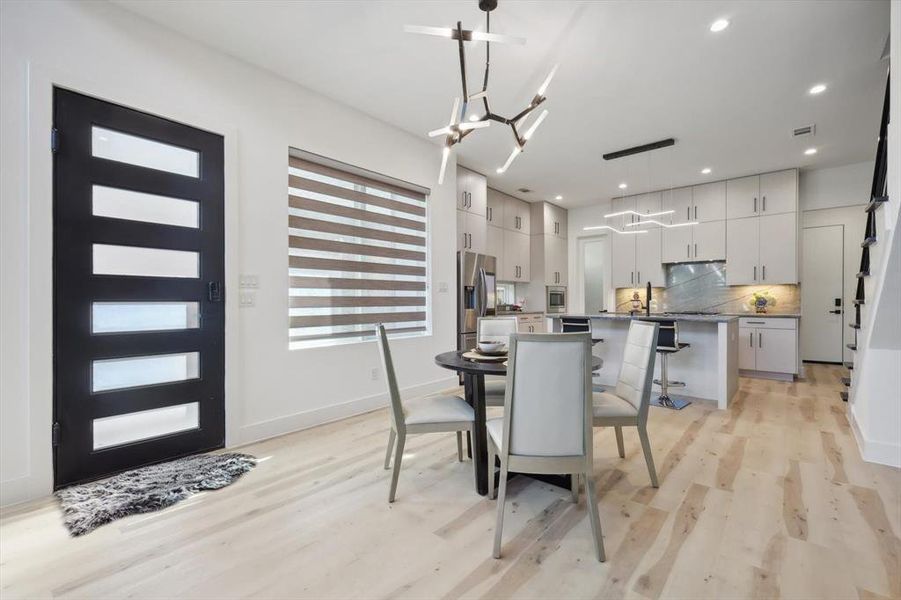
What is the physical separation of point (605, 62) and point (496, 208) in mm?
3366

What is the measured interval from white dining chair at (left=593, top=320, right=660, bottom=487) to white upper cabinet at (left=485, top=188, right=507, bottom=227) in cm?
396

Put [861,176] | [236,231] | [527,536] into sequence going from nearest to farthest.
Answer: [527,536] < [236,231] < [861,176]

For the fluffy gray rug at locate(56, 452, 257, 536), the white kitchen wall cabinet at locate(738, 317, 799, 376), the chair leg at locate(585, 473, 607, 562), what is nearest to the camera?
the chair leg at locate(585, 473, 607, 562)

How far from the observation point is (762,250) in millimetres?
5613

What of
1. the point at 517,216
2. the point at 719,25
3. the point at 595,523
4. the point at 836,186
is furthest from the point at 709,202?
the point at 595,523

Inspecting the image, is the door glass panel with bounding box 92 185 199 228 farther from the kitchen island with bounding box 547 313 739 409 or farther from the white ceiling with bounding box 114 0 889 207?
the kitchen island with bounding box 547 313 739 409

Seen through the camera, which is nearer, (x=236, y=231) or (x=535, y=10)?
(x=535, y=10)

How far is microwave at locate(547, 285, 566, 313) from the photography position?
7.07 meters

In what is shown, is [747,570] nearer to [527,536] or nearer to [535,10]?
[527,536]

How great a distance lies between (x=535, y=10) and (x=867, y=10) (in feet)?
6.74

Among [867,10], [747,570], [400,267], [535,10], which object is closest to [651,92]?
[867,10]

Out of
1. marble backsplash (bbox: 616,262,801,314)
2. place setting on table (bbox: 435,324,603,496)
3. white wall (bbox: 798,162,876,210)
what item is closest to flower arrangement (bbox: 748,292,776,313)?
marble backsplash (bbox: 616,262,801,314)

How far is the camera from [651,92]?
11.4 ft

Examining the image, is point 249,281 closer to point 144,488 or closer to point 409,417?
point 144,488
